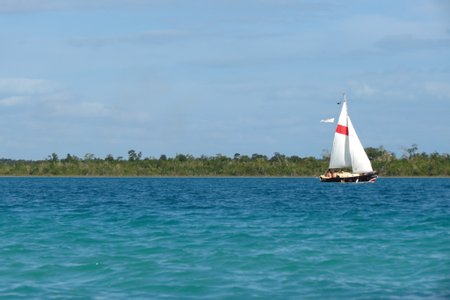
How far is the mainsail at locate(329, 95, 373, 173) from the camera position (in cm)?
10756

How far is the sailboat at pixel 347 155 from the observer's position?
108 meters

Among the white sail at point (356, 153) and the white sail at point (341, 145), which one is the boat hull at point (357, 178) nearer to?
the white sail at point (356, 153)

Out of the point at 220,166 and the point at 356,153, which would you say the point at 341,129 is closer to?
the point at 356,153

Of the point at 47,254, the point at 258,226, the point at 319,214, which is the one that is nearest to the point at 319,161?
the point at 319,214

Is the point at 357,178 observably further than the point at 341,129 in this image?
Yes

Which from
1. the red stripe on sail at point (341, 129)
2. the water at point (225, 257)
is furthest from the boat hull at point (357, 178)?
the water at point (225, 257)

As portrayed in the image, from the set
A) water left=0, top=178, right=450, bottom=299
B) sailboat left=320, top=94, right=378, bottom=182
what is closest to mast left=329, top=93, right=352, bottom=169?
sailboat left=320, top=94, right=378, bottom=182

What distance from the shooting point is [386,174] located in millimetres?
150250

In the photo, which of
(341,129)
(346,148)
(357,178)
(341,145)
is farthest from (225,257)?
(357,178)

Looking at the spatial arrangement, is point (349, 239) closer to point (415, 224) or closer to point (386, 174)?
point (415, 224)

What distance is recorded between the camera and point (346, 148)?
10856cm

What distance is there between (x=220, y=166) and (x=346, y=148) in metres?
49.4

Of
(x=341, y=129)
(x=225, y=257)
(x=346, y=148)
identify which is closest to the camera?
(x=225, y=257)

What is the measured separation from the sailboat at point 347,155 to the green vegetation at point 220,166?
3901cm
